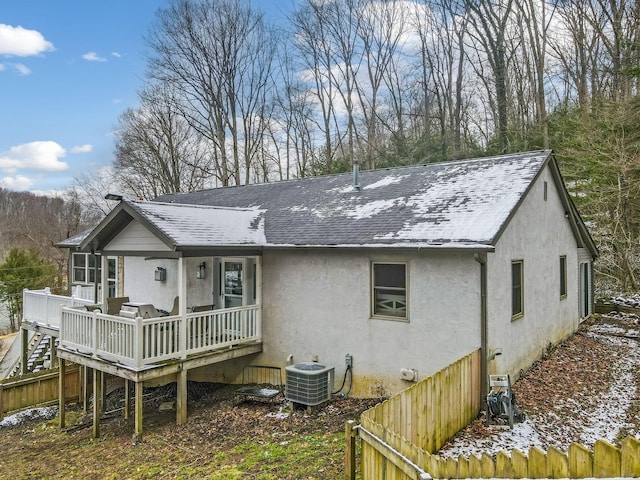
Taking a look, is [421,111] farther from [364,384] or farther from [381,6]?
[364,384]

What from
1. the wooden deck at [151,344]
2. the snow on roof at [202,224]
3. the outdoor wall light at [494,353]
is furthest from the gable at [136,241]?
the outdoor wall light at [494,353]

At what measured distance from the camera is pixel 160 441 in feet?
28.9

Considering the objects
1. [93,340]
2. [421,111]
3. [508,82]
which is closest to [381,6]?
[421,111]

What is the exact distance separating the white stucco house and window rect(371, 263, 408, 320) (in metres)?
0.02

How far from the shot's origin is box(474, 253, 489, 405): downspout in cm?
818

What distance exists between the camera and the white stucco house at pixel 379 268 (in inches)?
344

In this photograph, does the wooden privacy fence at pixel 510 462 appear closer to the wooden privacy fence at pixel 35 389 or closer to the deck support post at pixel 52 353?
the wooden privacy fence at pixel 35 389

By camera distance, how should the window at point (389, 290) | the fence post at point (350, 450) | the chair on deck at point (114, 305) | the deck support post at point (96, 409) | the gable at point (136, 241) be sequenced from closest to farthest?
the fence post at point (350, 450) → the window at point (389, 290) → the gable at point (136, 241) → the deck support post at point (96, 409) → the chair on deck at point (114, 305)

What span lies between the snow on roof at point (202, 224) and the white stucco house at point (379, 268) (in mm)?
45

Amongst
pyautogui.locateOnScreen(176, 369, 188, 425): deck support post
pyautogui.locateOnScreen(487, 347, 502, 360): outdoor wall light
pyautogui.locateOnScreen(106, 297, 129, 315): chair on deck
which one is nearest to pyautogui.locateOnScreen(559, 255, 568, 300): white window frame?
pyautogui.locateOnScreen(487, 347, 502, 360): outdoor wall light

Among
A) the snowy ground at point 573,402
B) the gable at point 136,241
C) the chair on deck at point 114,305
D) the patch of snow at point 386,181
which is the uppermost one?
the patch of snow at point 386,181

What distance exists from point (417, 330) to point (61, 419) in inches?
369

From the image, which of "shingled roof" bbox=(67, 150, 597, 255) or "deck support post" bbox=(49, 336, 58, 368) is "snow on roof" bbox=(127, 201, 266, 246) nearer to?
"shingled roof" bbox=(67, 150, 597, 255)

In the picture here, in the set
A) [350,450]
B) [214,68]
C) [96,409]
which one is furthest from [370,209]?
[214,68]
